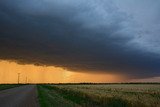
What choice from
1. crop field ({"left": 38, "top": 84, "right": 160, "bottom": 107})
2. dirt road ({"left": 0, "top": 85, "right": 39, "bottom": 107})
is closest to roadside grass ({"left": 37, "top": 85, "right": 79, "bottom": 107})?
crop field ({"left": 38, "top": 84, "right": 160, "bottom": 107})

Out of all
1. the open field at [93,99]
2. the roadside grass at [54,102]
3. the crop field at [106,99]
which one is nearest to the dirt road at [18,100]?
the open field at [93,99]

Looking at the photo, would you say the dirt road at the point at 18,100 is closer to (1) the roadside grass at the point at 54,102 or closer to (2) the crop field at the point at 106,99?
(1) the roadside grass at the point at 54,102

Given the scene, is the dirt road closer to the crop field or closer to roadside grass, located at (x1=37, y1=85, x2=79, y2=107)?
roadside grass, located at (x1=37, y1=85, x2=79, y2=107)

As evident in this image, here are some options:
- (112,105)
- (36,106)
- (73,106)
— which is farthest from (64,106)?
(112,105)

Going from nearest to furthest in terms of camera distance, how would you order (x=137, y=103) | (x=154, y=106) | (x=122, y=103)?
(x=154, y=106) → (x=137, y=103) → (x=122, y=103)

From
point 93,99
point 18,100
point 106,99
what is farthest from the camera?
point 18,100

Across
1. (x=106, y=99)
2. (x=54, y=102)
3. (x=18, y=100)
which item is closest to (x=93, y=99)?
(x=106, y=99)

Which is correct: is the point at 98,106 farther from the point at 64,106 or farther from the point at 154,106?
the point at 154,106

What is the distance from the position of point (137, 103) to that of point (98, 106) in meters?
3.85

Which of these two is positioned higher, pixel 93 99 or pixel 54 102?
pixel 93 99

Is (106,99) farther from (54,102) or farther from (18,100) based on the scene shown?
(18,100)

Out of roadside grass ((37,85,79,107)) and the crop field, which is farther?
roadside grass ((37,85,79,107))

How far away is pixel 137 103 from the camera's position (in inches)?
896

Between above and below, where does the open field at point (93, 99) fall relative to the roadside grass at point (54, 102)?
above
